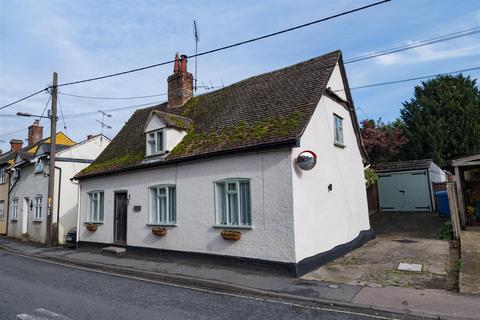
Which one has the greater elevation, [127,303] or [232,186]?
[232,186]

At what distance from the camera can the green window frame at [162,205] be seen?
500 inches

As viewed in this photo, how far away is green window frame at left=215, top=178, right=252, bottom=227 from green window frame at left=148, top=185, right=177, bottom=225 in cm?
218

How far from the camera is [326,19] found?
9047 millimetres

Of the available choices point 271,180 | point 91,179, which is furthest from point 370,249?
point 91,179

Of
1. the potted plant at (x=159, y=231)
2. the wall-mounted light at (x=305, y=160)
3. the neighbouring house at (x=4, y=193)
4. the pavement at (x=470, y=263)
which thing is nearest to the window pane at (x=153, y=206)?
the potted plant at (x=159, y=231)

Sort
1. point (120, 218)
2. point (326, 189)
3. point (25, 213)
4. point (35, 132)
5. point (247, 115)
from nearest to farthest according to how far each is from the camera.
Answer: point (326, 189)
point (247, 115)
point (120, 218)
point (25, 213)
point (35, 132)

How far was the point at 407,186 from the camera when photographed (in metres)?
22.5

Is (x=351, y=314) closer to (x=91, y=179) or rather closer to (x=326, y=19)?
(x=326, y=19)

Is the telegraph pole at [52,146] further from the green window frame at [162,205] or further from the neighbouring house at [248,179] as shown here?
the green window frame at [162,205]

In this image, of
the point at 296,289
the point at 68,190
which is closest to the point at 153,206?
the point at 296,289

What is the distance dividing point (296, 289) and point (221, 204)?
158 inches

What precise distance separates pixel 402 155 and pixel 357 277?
27544 mm

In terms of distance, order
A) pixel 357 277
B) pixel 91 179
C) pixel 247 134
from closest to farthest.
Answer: pixel 357 277 < pixel 247 134 < pixel 91 179

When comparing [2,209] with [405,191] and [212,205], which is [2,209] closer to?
[212,205]
